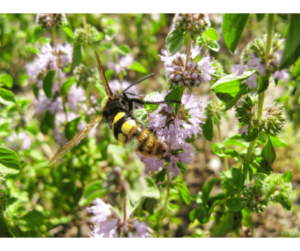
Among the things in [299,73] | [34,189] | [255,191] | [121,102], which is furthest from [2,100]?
[299,73]

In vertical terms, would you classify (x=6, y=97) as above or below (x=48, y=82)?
below

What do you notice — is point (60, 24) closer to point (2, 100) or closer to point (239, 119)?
point (2, 100)

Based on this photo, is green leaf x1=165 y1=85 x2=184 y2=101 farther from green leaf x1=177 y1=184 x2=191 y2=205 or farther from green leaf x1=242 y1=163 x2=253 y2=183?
green leaf x1=177 y1=184 x2=191 y2=205

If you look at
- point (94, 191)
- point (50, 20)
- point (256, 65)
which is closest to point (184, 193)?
point (94, 191)

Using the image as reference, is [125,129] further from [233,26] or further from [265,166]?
[265,166]

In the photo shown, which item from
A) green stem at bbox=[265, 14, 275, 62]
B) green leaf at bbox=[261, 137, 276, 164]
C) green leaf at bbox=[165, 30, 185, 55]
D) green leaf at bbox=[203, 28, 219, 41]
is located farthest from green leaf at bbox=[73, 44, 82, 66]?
green leaf at bbox=[261, 137, 276, 164]


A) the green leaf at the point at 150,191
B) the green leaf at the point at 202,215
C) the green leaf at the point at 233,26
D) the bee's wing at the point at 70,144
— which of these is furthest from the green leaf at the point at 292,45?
the green leaf at the point at 202,215
